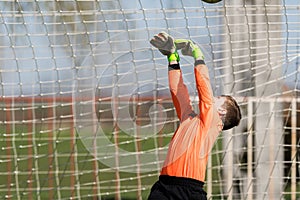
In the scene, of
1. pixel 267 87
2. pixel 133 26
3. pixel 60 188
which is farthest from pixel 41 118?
pixel 267 87

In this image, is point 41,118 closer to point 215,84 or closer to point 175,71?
point 215,84

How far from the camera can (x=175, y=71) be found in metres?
3.21

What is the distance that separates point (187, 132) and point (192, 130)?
0.8 inches

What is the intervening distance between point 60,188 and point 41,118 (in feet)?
1.24

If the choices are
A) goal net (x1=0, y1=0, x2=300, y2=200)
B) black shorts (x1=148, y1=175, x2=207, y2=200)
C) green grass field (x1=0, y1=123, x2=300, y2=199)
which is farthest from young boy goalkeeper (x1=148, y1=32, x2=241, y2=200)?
green grass field (x1=0, y1=123, x2=300, y2=199)

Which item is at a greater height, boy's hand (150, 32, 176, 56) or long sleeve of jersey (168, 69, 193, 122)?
boy's hand (150, 32, 176, 56)

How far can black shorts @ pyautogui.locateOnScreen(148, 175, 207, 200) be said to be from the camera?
3.15m

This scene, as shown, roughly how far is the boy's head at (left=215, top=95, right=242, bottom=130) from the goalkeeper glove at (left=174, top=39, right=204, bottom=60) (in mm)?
184

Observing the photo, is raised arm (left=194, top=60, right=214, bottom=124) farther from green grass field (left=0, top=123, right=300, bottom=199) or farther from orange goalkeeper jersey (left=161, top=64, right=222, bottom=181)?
green grass field (left=0, top=123, right=300, bottom=199)

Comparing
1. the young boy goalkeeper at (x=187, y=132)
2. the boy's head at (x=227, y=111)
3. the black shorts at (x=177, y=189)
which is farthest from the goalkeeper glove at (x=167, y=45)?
the black shorts at (x=177, y=189)

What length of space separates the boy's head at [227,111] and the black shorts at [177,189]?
0.27m

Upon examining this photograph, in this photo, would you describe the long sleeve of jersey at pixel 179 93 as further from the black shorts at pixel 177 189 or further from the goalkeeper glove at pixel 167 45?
the black shorts at pixel 177 189

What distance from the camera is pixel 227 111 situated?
3299 mm

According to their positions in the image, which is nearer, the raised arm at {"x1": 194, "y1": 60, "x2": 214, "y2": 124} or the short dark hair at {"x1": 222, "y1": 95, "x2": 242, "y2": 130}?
the raised arm at {"x1": 194, "y1": 60, "x2": 214, "y2": 124}
